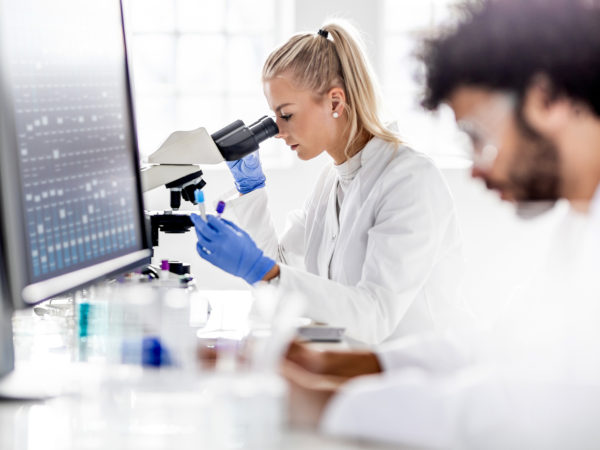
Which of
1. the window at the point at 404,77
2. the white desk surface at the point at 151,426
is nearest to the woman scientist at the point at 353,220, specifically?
the white desk surface at the point at 151,426

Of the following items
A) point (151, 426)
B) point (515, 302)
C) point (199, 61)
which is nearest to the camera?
point (151, 426)

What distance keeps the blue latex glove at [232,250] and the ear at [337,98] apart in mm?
546

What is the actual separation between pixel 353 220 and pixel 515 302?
876 mm

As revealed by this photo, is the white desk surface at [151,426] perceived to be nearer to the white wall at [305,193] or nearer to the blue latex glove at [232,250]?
the blue latex glove at [232,250]

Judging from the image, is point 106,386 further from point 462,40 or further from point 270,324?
point 462,40

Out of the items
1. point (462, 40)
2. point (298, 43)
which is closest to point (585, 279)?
point (462, 40)

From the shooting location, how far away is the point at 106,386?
881mm

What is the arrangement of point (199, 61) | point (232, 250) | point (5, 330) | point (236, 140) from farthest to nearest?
point (199, 61)
point (236, 140)
point (232, 250)
point (5, 330)

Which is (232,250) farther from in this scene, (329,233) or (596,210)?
(596,210)

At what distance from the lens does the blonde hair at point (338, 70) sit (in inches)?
83.7

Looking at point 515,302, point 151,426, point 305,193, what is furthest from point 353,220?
point 305,193

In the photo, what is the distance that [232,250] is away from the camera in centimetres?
180

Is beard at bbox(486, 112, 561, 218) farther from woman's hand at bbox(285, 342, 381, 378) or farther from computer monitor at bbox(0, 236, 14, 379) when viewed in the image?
computer monitor at bbox(0, 236, 14, 379)

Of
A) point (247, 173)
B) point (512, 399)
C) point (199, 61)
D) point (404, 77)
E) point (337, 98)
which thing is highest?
point (199, 61)
